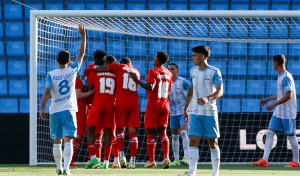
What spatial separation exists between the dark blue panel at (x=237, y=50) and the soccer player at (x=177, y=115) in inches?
194

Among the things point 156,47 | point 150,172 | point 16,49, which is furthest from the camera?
point 16,49

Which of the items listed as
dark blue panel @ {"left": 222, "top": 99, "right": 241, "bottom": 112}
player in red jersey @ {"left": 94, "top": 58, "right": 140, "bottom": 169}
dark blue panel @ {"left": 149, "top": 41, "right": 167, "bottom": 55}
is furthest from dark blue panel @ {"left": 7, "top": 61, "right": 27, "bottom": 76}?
player in red jersey @ {"left": 94, "top": 58, "right": 140, "bottom": 169}

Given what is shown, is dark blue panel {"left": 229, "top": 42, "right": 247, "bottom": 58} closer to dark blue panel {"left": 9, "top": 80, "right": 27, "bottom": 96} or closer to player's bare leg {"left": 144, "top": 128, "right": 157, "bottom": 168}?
dark blue panel {"left": 9, "top": 80, "right": 27, "bottom": 96}

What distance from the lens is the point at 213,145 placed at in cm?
514

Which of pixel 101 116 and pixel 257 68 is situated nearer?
pixel 101 116

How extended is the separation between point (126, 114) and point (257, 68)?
6.34 meters

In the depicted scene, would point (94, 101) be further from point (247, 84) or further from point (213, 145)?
point (247, 84)

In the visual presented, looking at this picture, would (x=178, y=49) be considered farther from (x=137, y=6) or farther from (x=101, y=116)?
(x=101, y=116)

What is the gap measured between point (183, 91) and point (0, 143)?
2.90 meters

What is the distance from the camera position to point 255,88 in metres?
12.6

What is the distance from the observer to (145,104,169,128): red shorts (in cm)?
736

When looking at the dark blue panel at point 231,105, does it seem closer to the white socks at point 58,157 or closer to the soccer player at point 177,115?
the soccer player at point 177,115

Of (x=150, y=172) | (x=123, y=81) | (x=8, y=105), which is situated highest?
(x=123, y=81)

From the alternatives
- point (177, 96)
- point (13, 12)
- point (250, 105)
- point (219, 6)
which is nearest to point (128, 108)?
point (177, 96)
